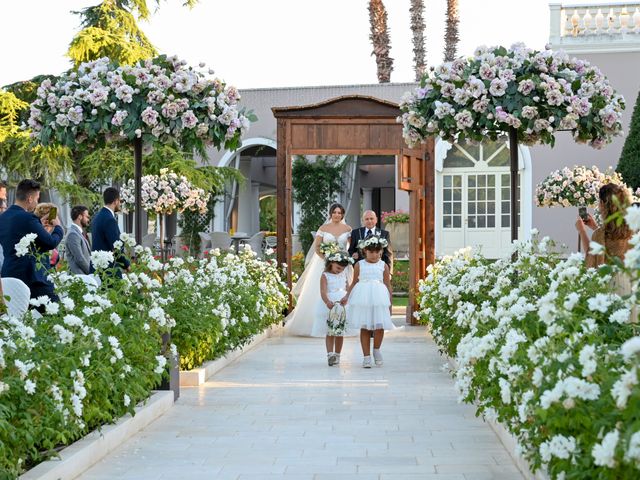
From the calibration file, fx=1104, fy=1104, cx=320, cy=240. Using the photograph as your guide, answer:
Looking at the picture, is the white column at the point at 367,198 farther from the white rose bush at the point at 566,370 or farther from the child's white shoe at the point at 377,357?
the white rose bush at the point at 566,370

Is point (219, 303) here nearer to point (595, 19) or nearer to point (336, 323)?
point (336, 323)

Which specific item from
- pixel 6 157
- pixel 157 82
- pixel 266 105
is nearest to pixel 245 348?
pixel 157 82

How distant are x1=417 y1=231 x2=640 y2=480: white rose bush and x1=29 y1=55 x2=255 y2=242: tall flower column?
309 centimetres

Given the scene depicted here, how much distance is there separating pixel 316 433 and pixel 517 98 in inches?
138

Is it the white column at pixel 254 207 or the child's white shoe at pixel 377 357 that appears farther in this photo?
the white column at pixel 254 207

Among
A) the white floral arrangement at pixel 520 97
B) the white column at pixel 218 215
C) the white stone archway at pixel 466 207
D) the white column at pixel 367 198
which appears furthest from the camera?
the white column at pixel 367 198

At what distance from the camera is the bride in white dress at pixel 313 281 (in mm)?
14188

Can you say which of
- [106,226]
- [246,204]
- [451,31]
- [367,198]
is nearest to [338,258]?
[106,226]

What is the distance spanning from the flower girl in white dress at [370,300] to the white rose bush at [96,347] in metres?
1.16

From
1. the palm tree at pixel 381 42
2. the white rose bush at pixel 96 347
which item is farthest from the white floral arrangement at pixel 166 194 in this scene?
the palm tree at pixel 381 42

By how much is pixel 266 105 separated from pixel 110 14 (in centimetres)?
541

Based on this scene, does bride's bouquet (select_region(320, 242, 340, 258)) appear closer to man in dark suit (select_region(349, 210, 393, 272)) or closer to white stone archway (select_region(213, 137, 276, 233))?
man in dark suit (select_region(349, 210, 393, 272))

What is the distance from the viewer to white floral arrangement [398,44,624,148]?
29.7ft

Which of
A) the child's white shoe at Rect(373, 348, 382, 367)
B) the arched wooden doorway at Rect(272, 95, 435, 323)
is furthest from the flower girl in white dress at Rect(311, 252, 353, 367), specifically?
the arched wooden doorway at Rect(272, 95, 435, 323)
